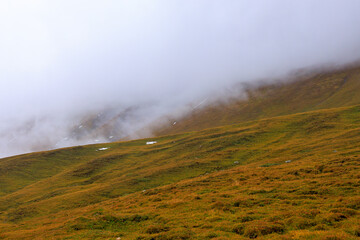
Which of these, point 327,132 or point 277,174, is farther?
point 327,132

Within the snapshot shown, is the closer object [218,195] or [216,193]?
[218,195]

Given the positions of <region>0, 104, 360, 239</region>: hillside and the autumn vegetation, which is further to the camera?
the autumn vegetation

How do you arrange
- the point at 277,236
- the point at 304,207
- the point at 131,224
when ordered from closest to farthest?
the point at 277,236, the point at 304,207, the point at 131,224

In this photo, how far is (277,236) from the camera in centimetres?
1424

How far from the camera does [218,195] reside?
2720 cm

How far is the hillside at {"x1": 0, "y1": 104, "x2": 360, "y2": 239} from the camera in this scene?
669 inches

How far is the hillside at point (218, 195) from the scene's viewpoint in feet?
55.7

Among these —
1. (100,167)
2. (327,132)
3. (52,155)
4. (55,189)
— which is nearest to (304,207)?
(327,132)

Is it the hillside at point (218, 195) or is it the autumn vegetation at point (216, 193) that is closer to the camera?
the hillside at point (218, 195)

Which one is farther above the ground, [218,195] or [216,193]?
[218,195]

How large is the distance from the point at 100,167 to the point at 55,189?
17.2 metres

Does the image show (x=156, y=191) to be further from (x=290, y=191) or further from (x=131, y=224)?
(x=290, y=191)

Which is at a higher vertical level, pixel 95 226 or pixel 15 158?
pixel 15 158

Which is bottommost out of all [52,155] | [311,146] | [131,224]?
[311,146]
